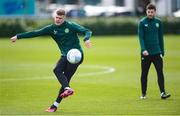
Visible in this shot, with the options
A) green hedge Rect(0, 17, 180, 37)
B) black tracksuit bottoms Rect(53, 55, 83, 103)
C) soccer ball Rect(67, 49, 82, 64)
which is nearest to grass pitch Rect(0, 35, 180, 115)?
black tracksuit bottoms Rect(53, 55, 83, 103)

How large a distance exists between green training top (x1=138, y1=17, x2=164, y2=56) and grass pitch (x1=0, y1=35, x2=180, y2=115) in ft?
3.81

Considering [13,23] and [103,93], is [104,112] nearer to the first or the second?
[103,93]

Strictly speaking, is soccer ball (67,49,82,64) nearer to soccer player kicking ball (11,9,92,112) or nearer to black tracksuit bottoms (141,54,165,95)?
soccer player kicking ball (11,9,92,112)

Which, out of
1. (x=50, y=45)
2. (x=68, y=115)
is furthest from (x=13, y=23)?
(x=68, y=115)

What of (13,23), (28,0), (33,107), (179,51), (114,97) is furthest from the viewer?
(28,0)

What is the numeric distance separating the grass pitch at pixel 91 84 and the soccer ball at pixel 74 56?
103 centimetres

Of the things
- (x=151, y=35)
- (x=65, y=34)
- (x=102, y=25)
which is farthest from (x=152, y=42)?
(x=102, y=25)

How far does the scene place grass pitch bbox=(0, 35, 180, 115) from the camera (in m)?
16.7

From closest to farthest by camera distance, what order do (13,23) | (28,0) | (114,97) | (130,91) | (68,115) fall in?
(68,115)
(114,97)
(130,91)
(13,23)
(28,0)

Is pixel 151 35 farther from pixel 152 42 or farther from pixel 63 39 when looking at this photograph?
pixel 63 39

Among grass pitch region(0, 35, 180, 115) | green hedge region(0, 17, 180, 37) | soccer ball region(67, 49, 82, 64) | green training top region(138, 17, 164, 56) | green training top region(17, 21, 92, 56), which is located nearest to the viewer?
soccer ball region(67, 49, 82, 64)

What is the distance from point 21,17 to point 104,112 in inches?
1540

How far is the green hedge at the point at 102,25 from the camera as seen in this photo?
5181 centimetres

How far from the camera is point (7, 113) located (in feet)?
52.0
